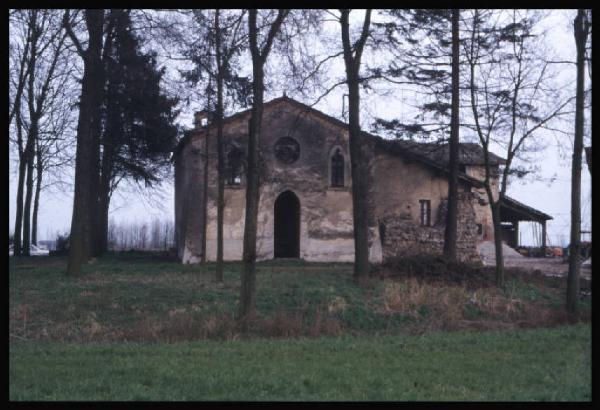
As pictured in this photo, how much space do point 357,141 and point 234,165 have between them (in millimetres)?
10221

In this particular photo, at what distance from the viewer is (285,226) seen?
120ft

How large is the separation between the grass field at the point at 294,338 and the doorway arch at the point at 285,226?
32.6 feet

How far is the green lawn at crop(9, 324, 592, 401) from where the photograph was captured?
853 cm

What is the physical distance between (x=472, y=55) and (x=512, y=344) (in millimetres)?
13385

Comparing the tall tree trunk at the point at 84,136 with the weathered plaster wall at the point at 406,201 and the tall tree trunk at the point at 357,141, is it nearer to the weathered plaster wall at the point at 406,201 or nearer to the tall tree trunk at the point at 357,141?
the tall tree trunk at the point at 357,141

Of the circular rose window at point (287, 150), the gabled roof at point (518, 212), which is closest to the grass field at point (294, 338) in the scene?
the circular rose window at point (287, 150)

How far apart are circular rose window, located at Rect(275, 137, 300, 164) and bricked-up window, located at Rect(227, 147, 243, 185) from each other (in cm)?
191

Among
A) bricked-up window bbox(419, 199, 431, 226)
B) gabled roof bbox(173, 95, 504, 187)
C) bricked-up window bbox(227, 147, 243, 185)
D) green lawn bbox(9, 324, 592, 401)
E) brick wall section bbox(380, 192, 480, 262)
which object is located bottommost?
green lawn bbox(9, 324, 592, 401)

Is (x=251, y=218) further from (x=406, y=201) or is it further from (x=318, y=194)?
(x=406, y=201)

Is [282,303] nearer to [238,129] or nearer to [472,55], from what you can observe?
[472,55]

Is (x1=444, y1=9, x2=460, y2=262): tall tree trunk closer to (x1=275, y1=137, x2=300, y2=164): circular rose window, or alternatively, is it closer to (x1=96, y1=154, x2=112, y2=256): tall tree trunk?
(x1=275, y1=137, x2=300, y2=164): circular rose window

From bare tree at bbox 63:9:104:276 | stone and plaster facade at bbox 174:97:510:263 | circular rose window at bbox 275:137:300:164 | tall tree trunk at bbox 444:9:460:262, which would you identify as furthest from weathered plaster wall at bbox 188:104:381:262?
bare tree at bbox 63:9:104:276

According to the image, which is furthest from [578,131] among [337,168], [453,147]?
[337,168]
